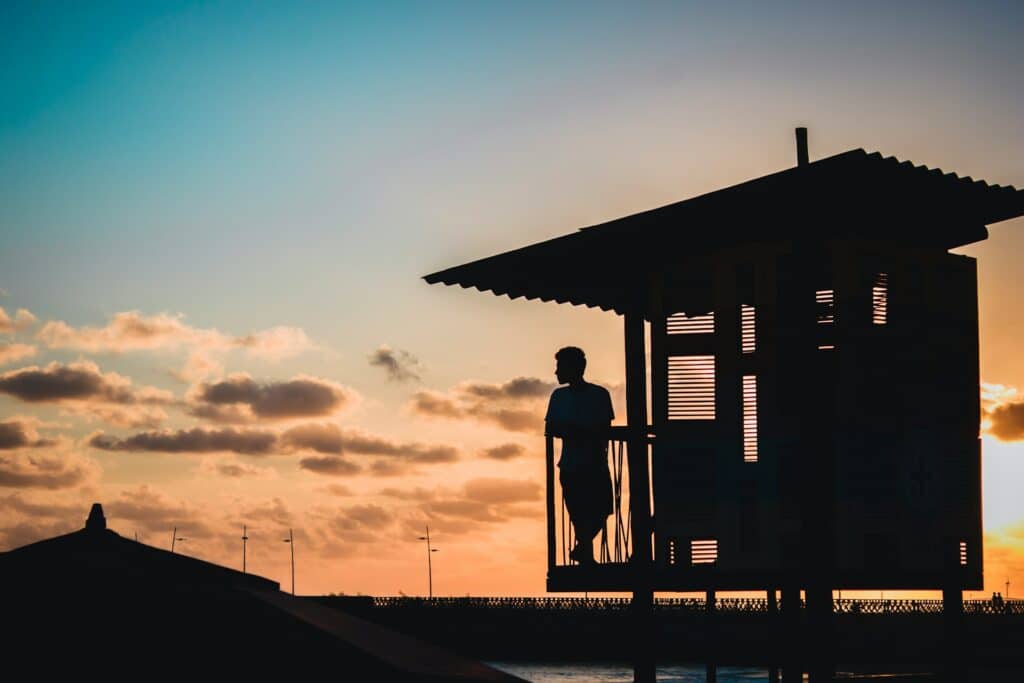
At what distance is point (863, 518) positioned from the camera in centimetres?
1494

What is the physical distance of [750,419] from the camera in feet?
50.3

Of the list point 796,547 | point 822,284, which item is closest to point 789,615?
point 796,547

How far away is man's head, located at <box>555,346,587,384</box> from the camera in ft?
52.6

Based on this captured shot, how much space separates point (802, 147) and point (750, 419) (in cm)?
309

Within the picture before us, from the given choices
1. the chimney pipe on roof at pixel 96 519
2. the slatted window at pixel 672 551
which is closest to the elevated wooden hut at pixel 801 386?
the slatted window at pixel 672 551

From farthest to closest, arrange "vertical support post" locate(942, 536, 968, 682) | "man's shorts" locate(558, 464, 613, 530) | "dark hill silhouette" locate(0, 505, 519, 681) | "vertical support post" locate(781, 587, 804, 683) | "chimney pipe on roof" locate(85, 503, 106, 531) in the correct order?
1. "man's shorts" locate(558, 464, 613, 530)
2. "vertical support post" locate(942, 536, 968, 682)
3. "vertical support post" locate(781, 587, 804, 683)
4. "chimney pipe on roof" locate(85, 503, 106, 531)
5. "dark hill silhouette" locate(0, 505, 519, 681)

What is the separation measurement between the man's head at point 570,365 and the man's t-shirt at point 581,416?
13 cm

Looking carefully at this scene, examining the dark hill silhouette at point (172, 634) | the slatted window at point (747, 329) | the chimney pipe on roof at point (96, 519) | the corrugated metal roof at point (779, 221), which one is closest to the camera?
the dark hill silhouette at point (172, 634)

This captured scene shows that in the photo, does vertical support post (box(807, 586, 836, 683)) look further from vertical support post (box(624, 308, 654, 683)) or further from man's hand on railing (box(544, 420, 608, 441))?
man's hand on railing (box(544, 420, 608, 441))

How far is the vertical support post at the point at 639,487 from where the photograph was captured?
15875 millimetres

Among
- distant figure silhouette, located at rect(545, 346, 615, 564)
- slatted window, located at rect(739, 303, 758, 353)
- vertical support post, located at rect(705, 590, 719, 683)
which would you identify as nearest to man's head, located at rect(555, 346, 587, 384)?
distant figure silhouette, located at rect(545, 346, 615, 564)

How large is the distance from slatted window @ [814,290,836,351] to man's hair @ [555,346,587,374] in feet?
9.05

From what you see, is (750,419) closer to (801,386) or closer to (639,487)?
(801,386)

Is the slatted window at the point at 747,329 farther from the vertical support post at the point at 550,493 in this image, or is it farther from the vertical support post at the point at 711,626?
the vertical support post at the point at 711,626
